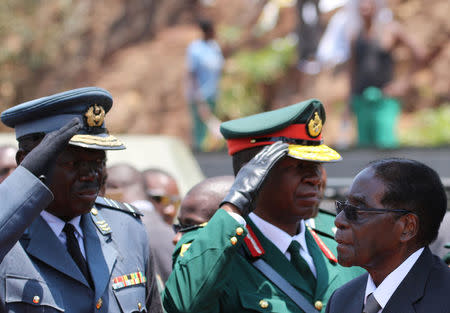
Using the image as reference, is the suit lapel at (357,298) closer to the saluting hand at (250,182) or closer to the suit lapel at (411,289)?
the suit lapel at (411,289)

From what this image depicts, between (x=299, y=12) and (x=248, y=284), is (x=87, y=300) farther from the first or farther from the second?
(x=299, y=12)

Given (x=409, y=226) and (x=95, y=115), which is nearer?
(x=409, y=226)

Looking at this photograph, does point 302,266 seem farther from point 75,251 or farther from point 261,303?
point 75,251

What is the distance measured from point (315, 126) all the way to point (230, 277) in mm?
672

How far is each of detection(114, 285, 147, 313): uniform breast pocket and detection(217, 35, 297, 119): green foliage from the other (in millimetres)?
14759

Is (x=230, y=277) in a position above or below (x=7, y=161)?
below

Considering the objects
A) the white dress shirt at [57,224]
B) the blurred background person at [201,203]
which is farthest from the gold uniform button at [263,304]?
the blurred background person at [201,203]

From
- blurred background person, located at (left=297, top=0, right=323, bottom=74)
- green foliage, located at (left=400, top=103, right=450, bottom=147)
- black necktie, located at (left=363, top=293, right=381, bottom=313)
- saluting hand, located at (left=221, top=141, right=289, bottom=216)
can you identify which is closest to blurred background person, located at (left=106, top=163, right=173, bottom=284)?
saluting hand, located at (left=221, top=141, right=289, bottom=216)

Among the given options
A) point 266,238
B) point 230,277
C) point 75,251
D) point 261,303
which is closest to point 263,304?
point 261,303

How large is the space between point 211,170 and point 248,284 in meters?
5.47

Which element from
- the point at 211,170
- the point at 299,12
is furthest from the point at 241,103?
the point at 211,170

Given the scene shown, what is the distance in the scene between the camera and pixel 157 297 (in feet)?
9.23

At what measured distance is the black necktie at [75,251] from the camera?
2.55 meters

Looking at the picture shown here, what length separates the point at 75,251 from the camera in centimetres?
257
